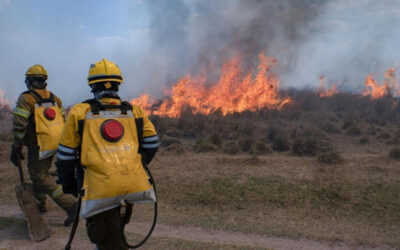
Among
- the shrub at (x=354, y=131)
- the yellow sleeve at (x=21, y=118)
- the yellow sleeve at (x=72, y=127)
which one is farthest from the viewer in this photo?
the shrub at (x=354, y=131)

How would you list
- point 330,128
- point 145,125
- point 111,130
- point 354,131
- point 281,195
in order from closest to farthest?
point 111,130
point 145,125
point 281,195
point 354,131
point 330,128

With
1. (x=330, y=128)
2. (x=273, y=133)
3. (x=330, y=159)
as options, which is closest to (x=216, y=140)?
(x=273, y=133)

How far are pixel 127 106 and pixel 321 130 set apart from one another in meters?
15.8

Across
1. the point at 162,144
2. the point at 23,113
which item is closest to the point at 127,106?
the point at 23,113

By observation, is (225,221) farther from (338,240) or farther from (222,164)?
(222,164)

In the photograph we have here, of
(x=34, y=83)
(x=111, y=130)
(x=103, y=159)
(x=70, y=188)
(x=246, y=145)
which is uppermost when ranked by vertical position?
(x=34, y=83)

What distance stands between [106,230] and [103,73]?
1.62 meters

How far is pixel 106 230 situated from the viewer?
3031mm

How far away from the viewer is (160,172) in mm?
8945

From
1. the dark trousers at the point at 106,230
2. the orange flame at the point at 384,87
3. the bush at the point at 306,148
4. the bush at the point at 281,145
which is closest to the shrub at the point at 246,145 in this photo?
the bush at the point at 281,145

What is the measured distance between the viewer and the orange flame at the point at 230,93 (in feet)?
72.3

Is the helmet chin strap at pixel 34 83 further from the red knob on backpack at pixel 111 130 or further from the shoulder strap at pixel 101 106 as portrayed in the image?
the red knob on backpack at pixel 111 130

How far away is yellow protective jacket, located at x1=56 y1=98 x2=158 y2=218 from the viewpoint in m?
2.71

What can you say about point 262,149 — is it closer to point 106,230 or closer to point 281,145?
point 281,145
